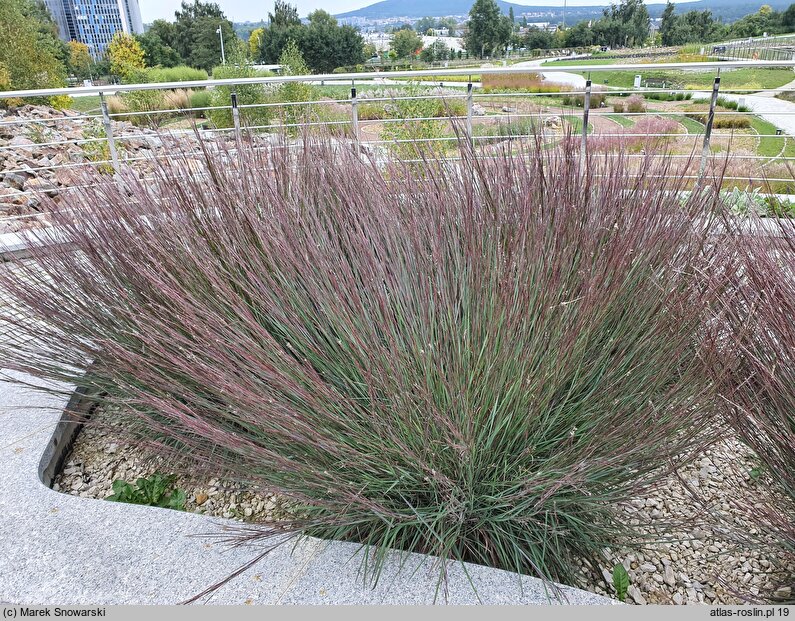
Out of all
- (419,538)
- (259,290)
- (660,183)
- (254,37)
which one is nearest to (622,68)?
(660,183)

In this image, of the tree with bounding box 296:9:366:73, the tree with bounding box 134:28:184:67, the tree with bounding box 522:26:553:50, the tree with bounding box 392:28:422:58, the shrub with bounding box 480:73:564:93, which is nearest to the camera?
the shrub with bounding box 480:73:564:93

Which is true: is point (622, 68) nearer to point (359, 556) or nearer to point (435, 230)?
point (435, 230)

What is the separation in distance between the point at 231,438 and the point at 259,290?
48 centimetres

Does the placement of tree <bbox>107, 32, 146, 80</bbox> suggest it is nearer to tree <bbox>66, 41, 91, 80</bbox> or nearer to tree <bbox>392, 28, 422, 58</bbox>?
tree <bbox>66, 41, 91, 80</bbox>

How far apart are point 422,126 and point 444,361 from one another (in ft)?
13.6

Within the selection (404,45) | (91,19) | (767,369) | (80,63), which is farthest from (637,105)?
(91,19)

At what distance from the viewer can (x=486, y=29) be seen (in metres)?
68.2

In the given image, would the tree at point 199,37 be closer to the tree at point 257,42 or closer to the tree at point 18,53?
the tree at point 257,42

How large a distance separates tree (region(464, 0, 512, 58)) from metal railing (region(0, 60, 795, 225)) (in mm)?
58573

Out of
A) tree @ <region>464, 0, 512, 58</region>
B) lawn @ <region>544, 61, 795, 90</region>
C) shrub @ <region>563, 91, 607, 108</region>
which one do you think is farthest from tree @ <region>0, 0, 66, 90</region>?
tree @ <region>464, 0, 512, 58</region>

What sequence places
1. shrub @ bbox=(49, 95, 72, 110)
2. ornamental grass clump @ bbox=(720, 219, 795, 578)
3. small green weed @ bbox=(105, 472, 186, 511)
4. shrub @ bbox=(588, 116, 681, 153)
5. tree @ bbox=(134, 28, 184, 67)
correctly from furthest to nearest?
tree @ bbox=(134, 28, 184, 67) < shrub @ bbox=(49, 95, 72, 110) < shrub @ bbox=(588, 116, 681, 153) < small green weed @ bbox=(105, 472, 186, 511) < ornamental grass clump @ bbox=(720, 219, 795, 578)

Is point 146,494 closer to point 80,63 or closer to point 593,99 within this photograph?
point 593,99

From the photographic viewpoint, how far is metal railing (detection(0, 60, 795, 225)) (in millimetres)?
2408

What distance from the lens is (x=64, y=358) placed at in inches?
75.9
